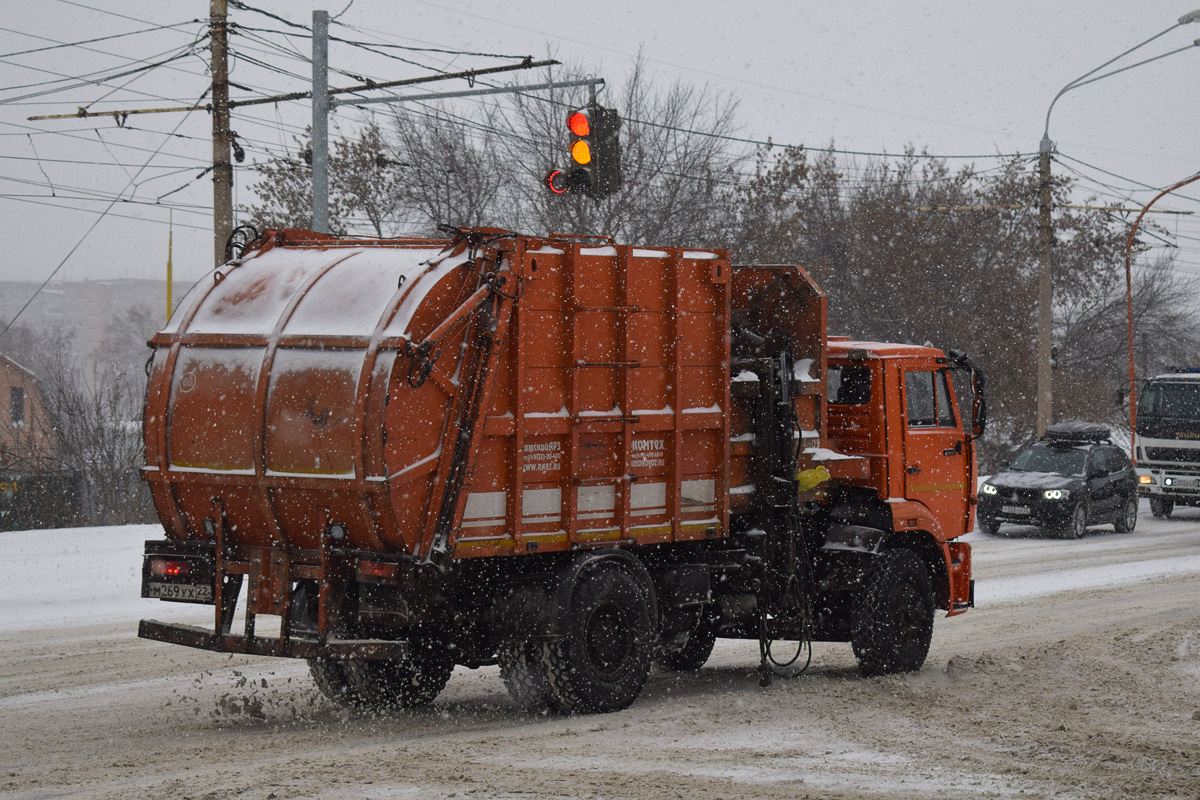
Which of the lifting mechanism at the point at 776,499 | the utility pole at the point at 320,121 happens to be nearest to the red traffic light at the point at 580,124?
the utility pole at the point at 320,121

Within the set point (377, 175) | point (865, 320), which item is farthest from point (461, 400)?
point (865, 320)

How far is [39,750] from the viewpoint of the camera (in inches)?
295

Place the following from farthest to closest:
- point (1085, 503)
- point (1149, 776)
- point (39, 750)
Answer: point (1085, 503) → point (39, 750) → point (1149, 776)

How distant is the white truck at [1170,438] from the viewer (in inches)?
1029

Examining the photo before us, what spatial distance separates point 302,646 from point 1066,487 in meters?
18.0

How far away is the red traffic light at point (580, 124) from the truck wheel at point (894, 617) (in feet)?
18.5

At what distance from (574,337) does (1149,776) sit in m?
3.92

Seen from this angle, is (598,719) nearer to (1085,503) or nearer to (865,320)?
(1085,503)

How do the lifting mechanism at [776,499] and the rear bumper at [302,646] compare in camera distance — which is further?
the lifting mechanism at [776,499]

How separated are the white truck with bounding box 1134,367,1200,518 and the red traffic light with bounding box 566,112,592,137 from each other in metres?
17.1

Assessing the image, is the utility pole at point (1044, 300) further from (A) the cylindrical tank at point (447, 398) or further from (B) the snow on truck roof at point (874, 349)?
(A) the cylindrical tank at point (447, 398)

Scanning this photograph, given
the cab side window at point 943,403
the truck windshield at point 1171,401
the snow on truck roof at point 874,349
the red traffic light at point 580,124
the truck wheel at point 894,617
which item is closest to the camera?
the truck wheel at point 894,617

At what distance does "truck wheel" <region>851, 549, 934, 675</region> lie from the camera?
10000 millimetres

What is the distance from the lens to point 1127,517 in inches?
958
